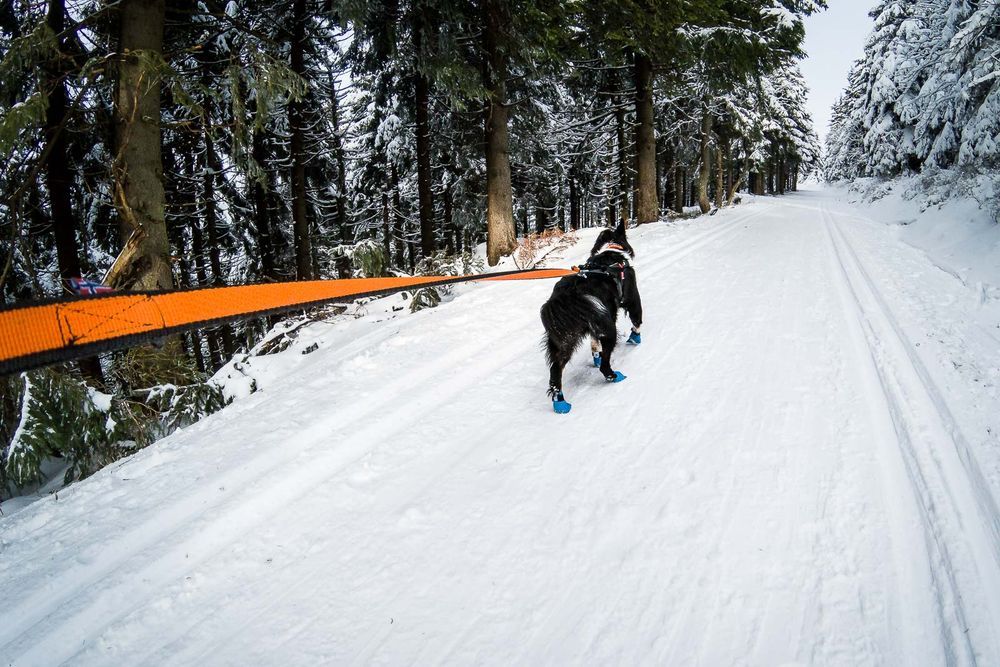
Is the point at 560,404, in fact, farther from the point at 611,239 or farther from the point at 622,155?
the point at 622,155

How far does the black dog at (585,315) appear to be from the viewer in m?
3.45

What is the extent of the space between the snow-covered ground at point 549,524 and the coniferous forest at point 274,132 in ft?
6.20

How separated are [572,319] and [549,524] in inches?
64.1

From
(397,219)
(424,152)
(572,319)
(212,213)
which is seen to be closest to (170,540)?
(572,319)

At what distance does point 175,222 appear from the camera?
44.3 feet

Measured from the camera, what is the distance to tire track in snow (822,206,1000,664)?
1.69m

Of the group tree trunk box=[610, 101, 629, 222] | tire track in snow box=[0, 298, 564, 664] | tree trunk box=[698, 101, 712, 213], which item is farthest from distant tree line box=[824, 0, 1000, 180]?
tire track in snow box=[0, 298, 564, 664]

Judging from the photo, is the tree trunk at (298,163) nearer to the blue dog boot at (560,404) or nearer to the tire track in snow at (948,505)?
the blue dog boot at (560,404)

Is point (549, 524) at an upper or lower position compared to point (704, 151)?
lower

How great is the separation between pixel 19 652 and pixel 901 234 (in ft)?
57.8

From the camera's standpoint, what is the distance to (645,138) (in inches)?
623

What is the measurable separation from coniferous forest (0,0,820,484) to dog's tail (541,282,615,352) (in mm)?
3223

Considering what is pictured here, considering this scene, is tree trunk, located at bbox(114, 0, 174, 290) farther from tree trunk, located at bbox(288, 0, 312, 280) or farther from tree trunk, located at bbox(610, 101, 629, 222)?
tree trunk, located at bbox(610, 101, 629, 222)

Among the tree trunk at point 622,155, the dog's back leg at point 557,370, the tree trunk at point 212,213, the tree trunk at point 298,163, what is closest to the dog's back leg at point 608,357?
the dog's back leg at point 557,370
